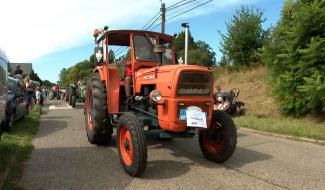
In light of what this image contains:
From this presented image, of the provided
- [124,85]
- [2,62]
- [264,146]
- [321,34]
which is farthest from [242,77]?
[2,62]

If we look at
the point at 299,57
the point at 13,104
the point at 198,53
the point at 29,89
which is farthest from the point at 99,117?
the point at 198,53

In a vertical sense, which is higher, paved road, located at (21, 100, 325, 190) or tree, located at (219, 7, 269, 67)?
tree, located at (219, 7, 269, 67)

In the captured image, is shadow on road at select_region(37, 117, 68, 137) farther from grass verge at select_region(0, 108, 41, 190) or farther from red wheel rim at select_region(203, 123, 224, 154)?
red wheel rim at select_region(203, 123, 224, 154)

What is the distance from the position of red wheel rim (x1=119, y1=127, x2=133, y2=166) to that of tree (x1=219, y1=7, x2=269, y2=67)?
52.2ft

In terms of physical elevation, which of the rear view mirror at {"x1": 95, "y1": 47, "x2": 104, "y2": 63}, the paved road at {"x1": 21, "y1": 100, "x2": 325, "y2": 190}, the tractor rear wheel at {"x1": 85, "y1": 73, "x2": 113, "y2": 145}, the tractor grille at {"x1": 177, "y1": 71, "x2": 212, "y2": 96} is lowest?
the paved road at {"x1": 21, "y1": 100, "x2": 325, "y2": 190}

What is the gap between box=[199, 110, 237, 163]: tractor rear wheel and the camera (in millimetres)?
7477

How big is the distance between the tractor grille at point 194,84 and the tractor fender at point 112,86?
1.97m

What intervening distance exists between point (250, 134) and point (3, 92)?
6727 millimetres

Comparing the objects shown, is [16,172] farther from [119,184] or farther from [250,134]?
[250,134]

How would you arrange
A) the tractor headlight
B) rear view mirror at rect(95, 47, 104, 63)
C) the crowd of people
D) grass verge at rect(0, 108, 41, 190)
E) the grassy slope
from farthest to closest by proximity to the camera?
the crowd of people < the grassy slope < rear view mirror at rect(95, 47, 104, 63) < the tractor headlight < grass verge at rect(0, 108, 41, 190)

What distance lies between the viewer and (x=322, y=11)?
12344 millimetres

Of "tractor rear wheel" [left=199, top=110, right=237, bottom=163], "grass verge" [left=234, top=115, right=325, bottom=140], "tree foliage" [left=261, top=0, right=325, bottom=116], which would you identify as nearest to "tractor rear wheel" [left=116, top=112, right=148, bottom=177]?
"tractor rear wheel" [left=199, top=110, right=237, bottom=163]

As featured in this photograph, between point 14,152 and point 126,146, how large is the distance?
251 centimetres

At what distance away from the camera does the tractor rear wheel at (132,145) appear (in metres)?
6.43
